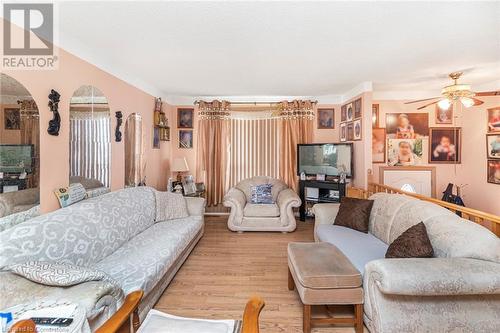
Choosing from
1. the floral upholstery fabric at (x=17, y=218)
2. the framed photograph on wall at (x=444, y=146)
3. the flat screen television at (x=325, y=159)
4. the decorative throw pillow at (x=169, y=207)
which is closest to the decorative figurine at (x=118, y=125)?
the decorative throw pillow at (x=169, y=207)

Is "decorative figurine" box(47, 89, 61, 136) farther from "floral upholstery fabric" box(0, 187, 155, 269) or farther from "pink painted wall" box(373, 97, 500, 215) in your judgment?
"pink painted wall" box(373, 97, 500, 215)

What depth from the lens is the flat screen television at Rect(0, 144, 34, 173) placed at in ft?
6.00

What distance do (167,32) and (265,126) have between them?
3.17 meters

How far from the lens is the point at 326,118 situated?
5.23 meters

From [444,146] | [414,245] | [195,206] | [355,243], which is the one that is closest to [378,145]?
[444,146]

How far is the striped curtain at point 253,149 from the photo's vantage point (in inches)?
209

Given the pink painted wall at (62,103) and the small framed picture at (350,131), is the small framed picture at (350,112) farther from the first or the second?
the pink painted wall at (62,103)

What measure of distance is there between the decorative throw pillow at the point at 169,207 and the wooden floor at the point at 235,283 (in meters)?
0.56

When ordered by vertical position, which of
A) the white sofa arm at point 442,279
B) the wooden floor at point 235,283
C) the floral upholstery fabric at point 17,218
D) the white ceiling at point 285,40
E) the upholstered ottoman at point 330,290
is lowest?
the wooden floor at point 235,283

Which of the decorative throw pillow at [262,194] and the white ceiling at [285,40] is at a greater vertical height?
the white ceiling at [285,40]

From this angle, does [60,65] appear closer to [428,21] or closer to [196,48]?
[196,48]

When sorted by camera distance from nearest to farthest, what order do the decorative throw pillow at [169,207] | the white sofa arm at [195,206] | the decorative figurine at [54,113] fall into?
1. the decorative figurine at [54,113]
2. the decorative throw pillow at [169,207]
3. the white sofa arm at [195,206]

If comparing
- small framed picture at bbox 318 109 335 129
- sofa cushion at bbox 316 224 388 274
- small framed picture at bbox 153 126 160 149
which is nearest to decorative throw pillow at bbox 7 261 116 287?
sofa cushion at bbox 316 224 388 274

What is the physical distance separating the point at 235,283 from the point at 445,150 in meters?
4.74
